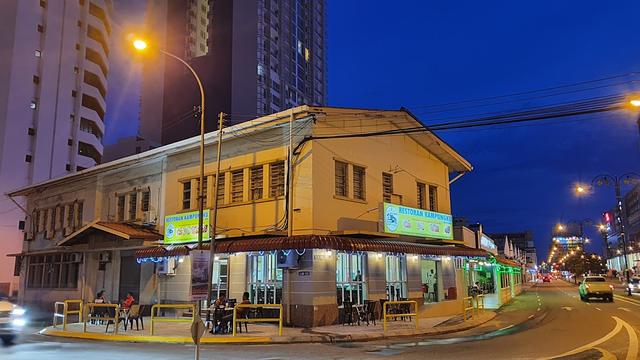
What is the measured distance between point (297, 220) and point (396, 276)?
6741 mm

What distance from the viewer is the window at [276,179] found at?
22.4 metres

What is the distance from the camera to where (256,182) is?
23.6 m

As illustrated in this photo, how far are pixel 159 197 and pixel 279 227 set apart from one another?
30.5 feet

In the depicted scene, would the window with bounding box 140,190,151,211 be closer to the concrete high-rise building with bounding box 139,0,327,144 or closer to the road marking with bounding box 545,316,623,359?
the road marking with bounding box 545,316,623,359

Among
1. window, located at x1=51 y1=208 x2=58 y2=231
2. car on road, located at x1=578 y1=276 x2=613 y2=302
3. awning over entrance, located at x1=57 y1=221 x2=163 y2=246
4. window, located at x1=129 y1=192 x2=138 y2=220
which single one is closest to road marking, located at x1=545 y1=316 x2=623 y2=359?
car on road, located at x1=578 y1=276 x2=613 y2=302

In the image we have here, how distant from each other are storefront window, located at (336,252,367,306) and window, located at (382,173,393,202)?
141 inches

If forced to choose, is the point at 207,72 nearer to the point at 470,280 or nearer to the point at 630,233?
the point at 470,280

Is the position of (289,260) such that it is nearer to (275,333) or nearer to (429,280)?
(275,333)

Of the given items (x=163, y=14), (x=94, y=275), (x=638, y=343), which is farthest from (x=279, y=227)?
(x=163, y=14)

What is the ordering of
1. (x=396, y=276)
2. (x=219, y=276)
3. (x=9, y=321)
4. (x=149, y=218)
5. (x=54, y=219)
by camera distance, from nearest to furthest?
1. (x=9, y=321)
2. (x=219, y=276)
3. (x=396, y=276)
4. (x=149, y=218)
5. (x=54, y=219)

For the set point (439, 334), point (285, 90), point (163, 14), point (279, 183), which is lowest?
point (439, 334)

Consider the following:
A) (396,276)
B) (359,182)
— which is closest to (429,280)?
(396,276)

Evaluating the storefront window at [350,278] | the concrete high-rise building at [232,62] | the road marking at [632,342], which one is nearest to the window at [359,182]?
the storefront window at [350,278]

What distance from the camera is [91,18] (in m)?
69.2
